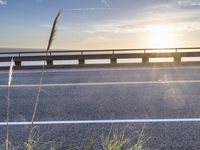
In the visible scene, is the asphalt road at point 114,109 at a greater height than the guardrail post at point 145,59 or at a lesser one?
greater

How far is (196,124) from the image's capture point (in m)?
6.36

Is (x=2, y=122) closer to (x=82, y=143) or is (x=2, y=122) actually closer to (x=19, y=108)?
(x=19, y=108)

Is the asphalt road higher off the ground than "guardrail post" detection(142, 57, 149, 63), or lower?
higher

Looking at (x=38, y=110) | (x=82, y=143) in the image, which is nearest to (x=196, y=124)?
(x=82, y=143)

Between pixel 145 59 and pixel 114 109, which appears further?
pixel 145 59

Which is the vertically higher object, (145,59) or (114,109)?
(114,109)

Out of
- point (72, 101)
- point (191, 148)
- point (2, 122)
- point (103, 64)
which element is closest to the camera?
point (191, 148)

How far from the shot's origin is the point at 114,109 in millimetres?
7844

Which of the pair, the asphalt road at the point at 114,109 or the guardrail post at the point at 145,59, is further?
the guardrail post at the point at 145,59

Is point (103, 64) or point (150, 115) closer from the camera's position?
point (150, 115)

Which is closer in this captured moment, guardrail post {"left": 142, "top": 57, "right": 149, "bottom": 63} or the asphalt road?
the asphalt road

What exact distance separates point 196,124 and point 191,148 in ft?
4.65

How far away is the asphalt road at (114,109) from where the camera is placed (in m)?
5.73

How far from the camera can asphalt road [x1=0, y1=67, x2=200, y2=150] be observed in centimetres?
573
